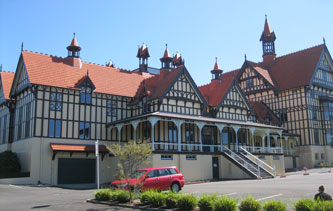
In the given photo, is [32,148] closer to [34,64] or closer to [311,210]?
[34,64]

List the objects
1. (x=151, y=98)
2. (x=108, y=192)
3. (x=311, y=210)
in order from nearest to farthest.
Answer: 1. (x=311, y=210)
2. (x=108, y=192)
3. (x=151, y=98)

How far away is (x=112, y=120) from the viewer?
36.5 metres

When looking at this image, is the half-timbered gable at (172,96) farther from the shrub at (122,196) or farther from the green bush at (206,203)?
the green bush at (206,203)

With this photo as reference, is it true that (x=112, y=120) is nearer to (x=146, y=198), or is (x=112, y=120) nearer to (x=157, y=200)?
(x=146, y=198)

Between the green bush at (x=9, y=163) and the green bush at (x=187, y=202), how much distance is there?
24.7 metres

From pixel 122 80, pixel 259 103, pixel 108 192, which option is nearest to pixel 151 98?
pixel 122 80

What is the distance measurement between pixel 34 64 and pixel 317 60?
41271 millimetres

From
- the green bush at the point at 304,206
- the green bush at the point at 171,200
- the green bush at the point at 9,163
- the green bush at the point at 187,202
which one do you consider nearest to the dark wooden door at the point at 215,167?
the green bush at the point at 9,163

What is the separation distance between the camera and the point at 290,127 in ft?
168

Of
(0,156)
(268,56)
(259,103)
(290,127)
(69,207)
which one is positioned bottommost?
(69,207)

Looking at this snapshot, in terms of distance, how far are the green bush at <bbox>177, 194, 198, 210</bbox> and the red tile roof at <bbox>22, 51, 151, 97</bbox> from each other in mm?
23404

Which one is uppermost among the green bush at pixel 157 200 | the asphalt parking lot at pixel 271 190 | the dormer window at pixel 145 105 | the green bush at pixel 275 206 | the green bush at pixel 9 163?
the dormer window at pixel 145 105

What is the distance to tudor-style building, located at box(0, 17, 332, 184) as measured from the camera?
3159 centimetres

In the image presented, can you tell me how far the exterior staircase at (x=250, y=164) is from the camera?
3247cm
